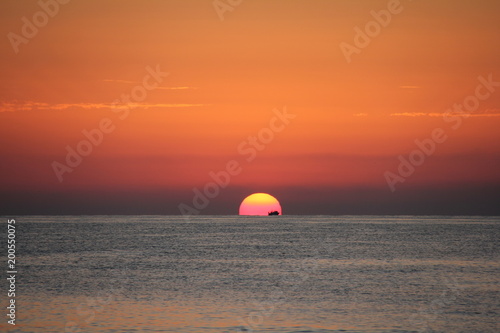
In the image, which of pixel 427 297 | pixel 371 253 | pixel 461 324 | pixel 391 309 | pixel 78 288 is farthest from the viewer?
pixel 371 253

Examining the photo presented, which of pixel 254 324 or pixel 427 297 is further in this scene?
pixel 427 297

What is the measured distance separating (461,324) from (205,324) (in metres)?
14.5

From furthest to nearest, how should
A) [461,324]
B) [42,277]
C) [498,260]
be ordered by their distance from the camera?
[498,260]
[42,277]
[461,324]

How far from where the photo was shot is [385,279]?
196 feet

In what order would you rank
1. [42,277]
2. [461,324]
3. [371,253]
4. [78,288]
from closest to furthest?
[461,324] < [78,288] < [42,277] < [371,253]

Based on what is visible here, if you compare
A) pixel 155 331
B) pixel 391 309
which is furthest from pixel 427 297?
pixel 155 331

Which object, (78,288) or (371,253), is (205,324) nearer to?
(78,288)

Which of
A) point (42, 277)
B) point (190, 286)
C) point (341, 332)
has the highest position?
point (42, 277)

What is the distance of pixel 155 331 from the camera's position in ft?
112

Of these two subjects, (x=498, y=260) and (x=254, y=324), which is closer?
(x=254, y=324)

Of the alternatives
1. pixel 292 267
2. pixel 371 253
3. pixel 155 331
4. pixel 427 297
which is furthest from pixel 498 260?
pixel 155 331

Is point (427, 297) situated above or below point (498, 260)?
below

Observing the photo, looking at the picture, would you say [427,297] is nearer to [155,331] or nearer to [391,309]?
[391,309]

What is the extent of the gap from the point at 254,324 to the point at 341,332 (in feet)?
15.8
